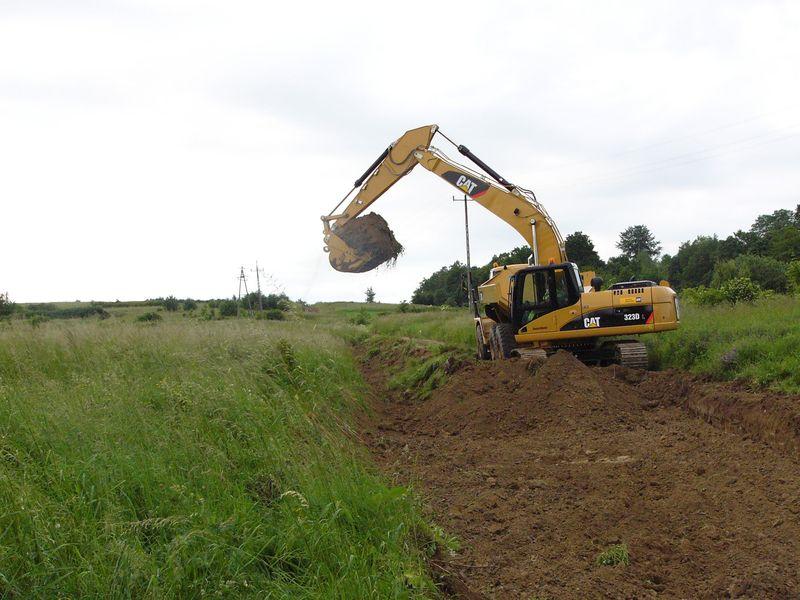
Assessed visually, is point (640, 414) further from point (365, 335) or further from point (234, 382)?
point (365, 335)

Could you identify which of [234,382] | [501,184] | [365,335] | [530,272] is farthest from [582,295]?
[365,335]

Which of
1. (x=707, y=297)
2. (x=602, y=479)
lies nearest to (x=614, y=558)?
(x=602, y=479)

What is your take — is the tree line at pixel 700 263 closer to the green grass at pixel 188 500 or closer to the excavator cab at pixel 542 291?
the excavator cab at pixel 542 291

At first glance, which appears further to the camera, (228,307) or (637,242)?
(637,242)

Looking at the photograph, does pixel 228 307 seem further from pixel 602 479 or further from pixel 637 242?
pixel 637 242

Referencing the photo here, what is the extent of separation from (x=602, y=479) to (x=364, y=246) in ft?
27.8

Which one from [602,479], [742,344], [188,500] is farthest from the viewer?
[742,344]

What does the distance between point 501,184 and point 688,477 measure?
341 inches

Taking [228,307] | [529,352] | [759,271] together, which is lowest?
[529,352]

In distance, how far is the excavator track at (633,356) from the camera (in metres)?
11.5

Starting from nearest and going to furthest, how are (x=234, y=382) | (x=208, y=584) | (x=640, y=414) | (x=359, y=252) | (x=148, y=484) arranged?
(x=208, y=584)
(x=148, y=484)
(x=234, y=382)
(x=640, y=414)
(x=359, y=252)

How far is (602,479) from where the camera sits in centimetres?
589

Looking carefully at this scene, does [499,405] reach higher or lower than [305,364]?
lower

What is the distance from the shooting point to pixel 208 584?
314 cm
